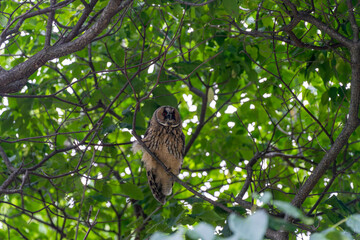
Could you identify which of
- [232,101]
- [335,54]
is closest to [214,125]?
[232,101]

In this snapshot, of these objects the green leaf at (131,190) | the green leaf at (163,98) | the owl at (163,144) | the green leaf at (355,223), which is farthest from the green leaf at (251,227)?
the owl at (163,144)

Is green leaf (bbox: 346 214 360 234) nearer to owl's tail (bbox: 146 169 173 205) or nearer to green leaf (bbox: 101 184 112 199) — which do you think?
green leaf (bbox: 101 184 112 199)

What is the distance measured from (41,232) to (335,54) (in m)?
4.11

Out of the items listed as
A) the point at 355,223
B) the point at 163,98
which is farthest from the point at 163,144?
the point at 355,223

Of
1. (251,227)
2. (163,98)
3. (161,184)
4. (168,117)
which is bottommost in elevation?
(251,227)

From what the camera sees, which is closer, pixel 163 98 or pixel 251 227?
pixel 251 227

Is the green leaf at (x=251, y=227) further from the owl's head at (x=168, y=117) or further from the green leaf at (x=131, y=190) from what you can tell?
the owl's head at (x=168, y=117)

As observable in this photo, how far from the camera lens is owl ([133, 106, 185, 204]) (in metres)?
4.01

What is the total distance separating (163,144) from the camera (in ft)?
13.1

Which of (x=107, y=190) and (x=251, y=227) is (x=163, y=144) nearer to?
(x=107, y=190)

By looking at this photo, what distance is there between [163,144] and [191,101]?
60.2 inches

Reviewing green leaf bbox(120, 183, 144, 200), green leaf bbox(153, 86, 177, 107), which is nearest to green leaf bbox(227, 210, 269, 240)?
green leaf bbox(153, 86, 177, 107)

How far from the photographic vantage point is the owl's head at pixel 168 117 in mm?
4020

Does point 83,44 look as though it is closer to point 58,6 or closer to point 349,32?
point 58,6
